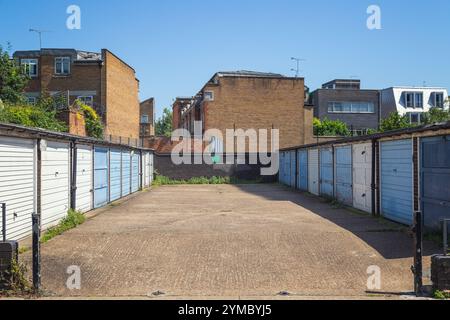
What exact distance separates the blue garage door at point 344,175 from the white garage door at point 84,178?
9.87m

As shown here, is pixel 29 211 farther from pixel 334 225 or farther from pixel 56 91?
pixel 56 91

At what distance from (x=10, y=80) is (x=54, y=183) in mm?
22308

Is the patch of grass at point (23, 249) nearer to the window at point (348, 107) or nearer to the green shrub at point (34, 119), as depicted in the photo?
the green shrub at point (34, 119)

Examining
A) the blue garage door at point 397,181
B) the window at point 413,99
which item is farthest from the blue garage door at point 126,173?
the window at point 413,99

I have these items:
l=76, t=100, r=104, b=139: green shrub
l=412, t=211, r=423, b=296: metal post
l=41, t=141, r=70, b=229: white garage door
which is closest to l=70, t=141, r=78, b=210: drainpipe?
l=41, t=141, r=70, b=229: white garage door

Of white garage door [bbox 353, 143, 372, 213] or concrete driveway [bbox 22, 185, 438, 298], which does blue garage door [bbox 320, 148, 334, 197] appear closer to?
white garage door [bbox 353, 143, 372, 213]

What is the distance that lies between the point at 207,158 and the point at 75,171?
2268 centimetres

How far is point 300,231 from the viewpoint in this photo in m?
12.6

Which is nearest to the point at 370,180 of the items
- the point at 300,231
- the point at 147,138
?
the point at 300,231

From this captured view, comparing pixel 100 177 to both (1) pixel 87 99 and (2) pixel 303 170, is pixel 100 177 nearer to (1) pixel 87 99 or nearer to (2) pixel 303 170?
(2) pixel 303 170

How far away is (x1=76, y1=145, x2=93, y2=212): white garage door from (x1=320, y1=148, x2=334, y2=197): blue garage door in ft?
34.2

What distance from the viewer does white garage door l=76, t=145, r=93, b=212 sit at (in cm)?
1634

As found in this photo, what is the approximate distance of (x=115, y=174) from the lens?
22.4 meters

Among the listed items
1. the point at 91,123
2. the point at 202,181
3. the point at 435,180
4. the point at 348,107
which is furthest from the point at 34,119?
the point at 348,107
